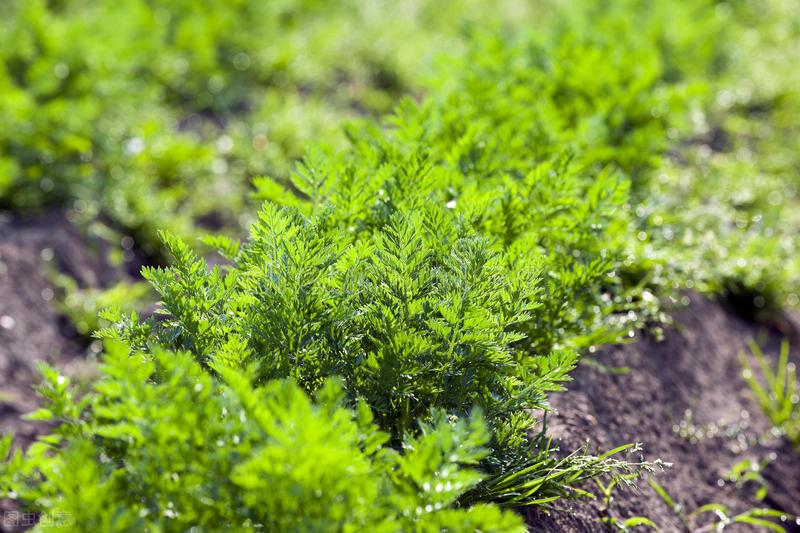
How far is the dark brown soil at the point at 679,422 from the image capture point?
260cm

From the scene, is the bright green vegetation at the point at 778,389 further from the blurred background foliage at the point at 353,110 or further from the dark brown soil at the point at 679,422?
the blurred background foliage at the point at 353,110

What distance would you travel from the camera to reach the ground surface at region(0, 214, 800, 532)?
2.68 m

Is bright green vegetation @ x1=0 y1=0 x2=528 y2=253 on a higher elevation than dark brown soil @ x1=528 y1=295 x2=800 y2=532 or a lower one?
higher

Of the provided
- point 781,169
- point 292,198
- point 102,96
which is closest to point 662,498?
point 292,198

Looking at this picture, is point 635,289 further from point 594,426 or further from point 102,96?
point 102,96

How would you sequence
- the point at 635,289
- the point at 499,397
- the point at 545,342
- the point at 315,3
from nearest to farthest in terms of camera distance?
the point at 499,397
the point at 545,342
the point at 635,289
the point at 315,3

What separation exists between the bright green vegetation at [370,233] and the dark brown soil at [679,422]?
0.53ft

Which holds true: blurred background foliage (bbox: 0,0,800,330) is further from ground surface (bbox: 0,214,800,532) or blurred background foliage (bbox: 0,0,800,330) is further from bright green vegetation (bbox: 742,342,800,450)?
bright green vegetation (bbox: 742,342,800,450)

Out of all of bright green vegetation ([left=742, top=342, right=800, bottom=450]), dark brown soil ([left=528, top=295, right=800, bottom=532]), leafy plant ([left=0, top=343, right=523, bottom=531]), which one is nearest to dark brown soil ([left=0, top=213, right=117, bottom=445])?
leafy plant ([left=0, top=343, right=523, bottom=531])

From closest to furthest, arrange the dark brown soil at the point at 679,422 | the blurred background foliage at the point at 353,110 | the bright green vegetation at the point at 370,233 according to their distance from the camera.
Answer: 1. the bright green vegetation at the point at 370,233
2. the dark brown soil at the point at 679,422
3. the blurred background foliage at the point at 353,110

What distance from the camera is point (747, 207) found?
4.52 metres

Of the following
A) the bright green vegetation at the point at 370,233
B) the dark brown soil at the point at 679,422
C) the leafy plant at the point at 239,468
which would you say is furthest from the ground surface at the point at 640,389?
the leafy plant at the point at 239,468

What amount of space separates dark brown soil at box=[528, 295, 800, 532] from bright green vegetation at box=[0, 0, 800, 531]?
162 mm

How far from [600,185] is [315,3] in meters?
5.52
